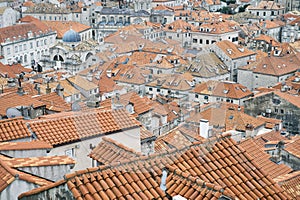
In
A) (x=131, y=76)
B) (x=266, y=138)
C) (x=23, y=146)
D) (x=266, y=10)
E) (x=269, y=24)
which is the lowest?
(x=269, y=24)

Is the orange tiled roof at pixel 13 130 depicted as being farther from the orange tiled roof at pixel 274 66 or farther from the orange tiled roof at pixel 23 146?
the orange tiled roof at pixel 274 66

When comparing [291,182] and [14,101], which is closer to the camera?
[291,182]

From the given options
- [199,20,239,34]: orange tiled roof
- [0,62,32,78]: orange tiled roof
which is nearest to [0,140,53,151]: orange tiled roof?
[0,62,32,78]: orange tiled roof

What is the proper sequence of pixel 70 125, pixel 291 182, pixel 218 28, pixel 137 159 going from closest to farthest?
pixel 137 159
pixel 70 125
pixel 291 182
pixel 218 28

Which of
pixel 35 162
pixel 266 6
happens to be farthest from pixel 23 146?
pixel 266 6

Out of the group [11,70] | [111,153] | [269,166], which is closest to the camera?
[111,153]

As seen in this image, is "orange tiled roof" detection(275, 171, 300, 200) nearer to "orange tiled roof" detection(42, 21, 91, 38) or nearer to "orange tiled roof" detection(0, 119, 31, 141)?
"orange tiled roof" detection(0, 119, 31, 141)

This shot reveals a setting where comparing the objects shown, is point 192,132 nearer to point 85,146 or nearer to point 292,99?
point 85,146
